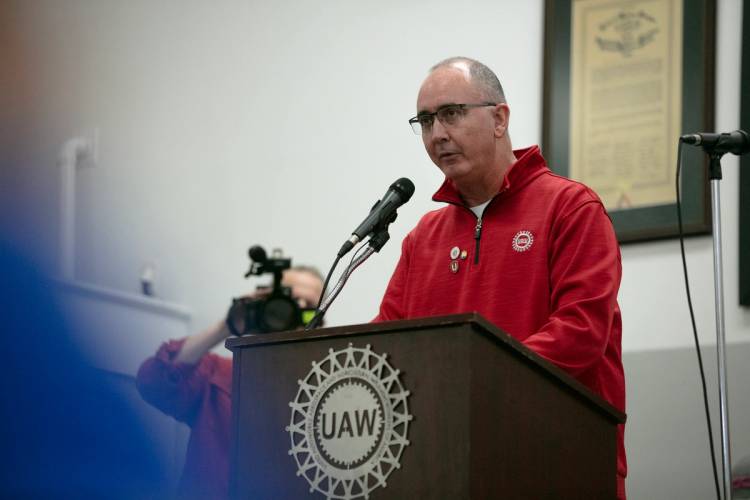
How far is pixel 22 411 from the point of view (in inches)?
Answer: 168

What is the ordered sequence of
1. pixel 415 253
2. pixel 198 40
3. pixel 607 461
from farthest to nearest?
1. pixel 198 40
2. pixel 415 253
3. pixel 607 461

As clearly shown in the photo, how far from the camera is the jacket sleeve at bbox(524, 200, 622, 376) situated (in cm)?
202

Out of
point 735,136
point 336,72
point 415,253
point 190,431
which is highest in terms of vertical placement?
point 336,72

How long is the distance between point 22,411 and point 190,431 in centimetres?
63

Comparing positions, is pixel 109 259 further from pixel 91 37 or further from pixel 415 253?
pixel 415 253

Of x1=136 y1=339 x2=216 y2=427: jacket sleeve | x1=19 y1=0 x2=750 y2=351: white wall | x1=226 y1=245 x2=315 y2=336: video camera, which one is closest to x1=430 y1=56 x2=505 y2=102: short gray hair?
x1=19 y1=0 x2=750 y2=351: white wall

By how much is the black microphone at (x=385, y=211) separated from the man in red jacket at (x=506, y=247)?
0.25m

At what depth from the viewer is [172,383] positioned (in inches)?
157

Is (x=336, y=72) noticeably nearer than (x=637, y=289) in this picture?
No

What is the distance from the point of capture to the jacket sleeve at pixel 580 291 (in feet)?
6.61

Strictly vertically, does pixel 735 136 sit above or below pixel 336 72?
below

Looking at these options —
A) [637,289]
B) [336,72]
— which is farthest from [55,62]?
[637,289]

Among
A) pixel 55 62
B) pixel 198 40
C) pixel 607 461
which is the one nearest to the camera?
pixel 607 461

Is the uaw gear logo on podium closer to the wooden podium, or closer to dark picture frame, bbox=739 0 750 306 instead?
the wooden podium
